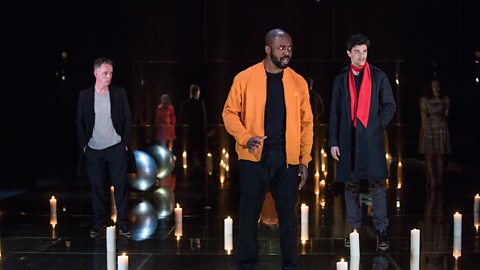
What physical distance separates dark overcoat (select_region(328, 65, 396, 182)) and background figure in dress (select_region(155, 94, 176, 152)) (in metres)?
7.23

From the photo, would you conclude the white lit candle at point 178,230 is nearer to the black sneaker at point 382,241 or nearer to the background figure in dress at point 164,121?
the black sneaker at point 382,241

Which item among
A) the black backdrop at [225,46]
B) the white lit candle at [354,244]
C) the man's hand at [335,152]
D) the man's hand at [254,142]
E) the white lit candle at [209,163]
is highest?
the black backdrop at [225,46]

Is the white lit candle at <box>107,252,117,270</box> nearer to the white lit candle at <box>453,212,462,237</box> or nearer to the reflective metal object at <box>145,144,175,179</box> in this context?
the white lit candle at <box>453,212,462,237</box>

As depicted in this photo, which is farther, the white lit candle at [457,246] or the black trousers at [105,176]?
the black trousers at [105,176]

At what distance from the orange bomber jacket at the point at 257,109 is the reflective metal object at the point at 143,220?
104 inches

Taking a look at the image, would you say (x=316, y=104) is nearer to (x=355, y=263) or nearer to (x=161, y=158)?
(x=161, y=158)

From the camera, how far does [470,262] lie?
23.2ft

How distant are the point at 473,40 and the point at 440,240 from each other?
678cm

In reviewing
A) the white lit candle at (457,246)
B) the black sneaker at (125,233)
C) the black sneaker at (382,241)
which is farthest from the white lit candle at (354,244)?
the black sneaker at (125,233)

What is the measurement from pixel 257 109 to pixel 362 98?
164 cm

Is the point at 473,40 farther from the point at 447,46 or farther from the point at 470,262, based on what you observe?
the point at 470,262

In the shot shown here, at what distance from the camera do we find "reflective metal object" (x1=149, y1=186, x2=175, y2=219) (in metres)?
10.3

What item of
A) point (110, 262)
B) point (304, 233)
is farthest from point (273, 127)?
point (304, 233)

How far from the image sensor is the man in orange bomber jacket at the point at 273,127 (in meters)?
6.12
